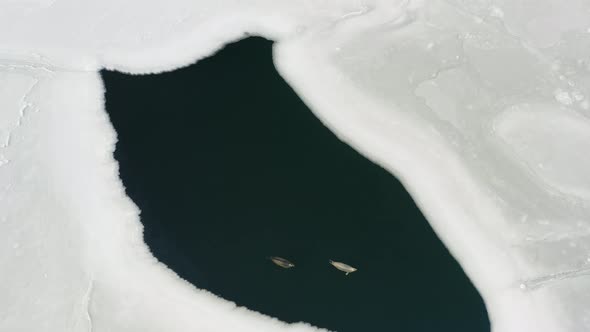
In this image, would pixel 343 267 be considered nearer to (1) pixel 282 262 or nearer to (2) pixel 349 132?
(1) pixel 282 262

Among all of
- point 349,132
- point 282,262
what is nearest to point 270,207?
point 282,262

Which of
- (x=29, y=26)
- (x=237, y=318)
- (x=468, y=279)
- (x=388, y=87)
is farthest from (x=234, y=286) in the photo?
(x=29, y=26)

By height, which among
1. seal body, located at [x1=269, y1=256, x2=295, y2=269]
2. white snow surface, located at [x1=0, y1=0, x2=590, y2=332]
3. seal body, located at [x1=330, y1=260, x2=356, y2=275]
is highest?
white snow surface, located at [x1=0, y1=0, x2=590, y2=332]

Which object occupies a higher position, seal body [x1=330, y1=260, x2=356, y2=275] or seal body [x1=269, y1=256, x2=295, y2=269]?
seal body [x1=269, y1=256, x2=295, y2=269]

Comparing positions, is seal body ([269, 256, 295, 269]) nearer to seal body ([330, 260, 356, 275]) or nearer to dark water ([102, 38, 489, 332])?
dark water ([102, 38, 489, 332])

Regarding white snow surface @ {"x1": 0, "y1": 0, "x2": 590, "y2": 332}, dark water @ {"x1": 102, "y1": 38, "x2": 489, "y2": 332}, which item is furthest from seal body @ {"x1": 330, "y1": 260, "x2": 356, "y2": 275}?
white snow surface @ {"x1": 0, "y1": 0, "x2": 590, "y2": 332}

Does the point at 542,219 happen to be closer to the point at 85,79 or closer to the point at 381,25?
the point at 381,25
